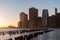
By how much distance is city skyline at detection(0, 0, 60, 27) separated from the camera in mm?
4582

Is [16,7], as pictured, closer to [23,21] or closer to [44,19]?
[23,21]

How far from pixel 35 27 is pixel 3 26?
0.87 metres

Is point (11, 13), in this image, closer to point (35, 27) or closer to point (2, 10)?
point (2, 10)

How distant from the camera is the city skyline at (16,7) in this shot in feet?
15.0

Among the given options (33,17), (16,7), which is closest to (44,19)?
(33,17)

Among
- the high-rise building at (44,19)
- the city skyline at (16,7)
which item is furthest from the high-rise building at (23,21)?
the high-rise building at (44,19)

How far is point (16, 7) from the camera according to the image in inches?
184

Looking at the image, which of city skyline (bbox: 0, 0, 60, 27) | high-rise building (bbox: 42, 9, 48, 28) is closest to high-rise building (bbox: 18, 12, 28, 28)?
city skyline (bbox: 0, 0, 60, 27)

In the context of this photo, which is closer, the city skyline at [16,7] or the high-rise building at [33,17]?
the city skyline at [16,7]

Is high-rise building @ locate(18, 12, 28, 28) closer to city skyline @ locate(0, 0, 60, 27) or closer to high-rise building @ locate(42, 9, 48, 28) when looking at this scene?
city skyline @ locate(0, 0, 60, 27)

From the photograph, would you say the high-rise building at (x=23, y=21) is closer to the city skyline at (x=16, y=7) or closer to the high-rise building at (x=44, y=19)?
the city skyline at (x=16, y=7)

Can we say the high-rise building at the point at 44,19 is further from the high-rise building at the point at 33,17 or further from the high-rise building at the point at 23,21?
the high-rise building at the point at 23,21

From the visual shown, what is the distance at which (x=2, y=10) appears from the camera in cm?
458

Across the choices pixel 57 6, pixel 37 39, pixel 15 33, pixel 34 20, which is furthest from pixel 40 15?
pixel 37 39
